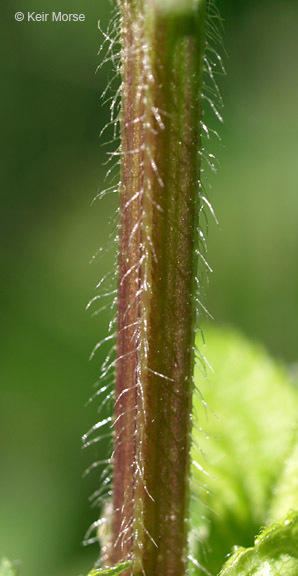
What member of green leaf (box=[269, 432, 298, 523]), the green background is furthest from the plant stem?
the green background

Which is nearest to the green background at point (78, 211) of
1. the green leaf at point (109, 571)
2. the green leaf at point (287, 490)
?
the green leaf at point (287, 490)

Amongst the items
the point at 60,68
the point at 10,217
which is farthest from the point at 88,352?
the point at 60,68

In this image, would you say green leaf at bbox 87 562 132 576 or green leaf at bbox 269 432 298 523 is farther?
green leaf at bbox 269 432 298 523

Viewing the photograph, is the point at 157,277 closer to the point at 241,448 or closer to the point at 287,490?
the point at 287,490

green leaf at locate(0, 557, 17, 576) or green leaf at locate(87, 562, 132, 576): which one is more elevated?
green leaf at locate(87, 562, 132, 576)

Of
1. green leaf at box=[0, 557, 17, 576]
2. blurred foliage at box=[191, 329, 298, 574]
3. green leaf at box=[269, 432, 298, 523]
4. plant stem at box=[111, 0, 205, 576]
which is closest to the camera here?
plant stem at box=[111, 0, 205, 576]

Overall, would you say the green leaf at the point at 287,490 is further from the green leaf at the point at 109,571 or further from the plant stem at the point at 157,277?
the green leaf at the point at 109,571

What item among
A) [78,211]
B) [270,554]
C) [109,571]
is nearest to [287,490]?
[270,554]

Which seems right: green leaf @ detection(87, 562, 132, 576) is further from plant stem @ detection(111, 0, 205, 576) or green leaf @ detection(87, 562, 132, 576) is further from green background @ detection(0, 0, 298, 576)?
green background @ detection(0, 0, 298, 576)
